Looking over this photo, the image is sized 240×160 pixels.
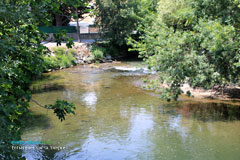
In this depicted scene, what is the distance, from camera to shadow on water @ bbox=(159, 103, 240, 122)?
1453 centimetres

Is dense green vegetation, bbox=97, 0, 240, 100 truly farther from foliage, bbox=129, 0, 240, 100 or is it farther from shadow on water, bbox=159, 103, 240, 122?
shadow on water, bbox=159, 103, 240, 122

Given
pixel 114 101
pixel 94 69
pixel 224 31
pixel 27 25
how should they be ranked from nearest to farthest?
pixel 27 25
pixel 224 31
pixel 114 101
pixel 94 69

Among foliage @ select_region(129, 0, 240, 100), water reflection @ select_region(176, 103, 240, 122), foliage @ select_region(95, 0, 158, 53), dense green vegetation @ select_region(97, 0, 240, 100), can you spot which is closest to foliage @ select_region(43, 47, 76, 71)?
foliage @ select_region(95, 0, 158, 53)

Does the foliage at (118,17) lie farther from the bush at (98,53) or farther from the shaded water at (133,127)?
the shaded water at (133,127)

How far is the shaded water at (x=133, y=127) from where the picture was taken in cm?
1074

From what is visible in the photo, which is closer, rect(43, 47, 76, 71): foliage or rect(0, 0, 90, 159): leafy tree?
rect(0, 0, 90, 159): leafy tree

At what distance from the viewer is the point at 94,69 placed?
94.7ft

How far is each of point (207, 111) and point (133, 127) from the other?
166 inches

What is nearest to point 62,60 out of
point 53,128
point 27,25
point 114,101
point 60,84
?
point 60,84

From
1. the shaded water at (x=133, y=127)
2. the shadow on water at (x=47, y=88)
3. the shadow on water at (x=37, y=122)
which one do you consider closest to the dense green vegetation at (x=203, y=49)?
the shaded water at (x=133, y=127)

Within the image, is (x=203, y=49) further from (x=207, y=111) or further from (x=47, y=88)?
(x=47, y=88)

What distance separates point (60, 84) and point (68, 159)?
1273 centimetres

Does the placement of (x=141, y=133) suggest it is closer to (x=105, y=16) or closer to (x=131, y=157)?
(x=131, y=157)

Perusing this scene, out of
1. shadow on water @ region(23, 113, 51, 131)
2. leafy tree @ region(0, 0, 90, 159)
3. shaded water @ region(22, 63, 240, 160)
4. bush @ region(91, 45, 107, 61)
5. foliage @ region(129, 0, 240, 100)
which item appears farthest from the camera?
bush @ region(91, 45, 107, 61)
